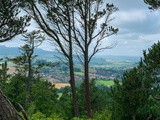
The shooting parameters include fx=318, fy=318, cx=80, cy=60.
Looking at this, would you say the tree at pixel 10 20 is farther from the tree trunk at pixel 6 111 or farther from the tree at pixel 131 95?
the tree trunk at pixel 6 111

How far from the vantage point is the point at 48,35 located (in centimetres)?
2248

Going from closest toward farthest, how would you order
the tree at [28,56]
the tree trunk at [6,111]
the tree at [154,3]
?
the tree trunk at [6,111] → the tree at [154,3] → the tree at [28,56]

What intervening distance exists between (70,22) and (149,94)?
8230 mm

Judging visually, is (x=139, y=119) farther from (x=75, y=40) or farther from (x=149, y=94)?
(x=75, y=40)

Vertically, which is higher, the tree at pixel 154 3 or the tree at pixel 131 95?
the tree at pixel 154 3

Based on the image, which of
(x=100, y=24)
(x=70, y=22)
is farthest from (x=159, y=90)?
(x=70, y=22)

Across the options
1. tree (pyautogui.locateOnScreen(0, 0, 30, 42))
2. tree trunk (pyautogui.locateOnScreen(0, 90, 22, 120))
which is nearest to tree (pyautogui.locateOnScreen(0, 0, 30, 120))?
tree (pyautogui.locateOnScreen(0, 0, 30, 42))

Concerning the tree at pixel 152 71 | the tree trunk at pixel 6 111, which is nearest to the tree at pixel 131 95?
the tree at pixel 152 71

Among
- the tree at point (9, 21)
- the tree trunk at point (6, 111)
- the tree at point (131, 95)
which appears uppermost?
the tree at point (9, 21)

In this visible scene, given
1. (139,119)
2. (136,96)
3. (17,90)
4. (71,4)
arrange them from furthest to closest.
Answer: (17,90), (139,119), (136,96), (71,4)

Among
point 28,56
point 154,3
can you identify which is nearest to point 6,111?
point 154,3

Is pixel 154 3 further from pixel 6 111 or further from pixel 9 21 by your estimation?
pixel 6 111

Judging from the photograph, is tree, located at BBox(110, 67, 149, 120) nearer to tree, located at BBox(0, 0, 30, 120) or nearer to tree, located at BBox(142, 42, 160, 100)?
tree, located at BBox(142, 42, 160, 100)

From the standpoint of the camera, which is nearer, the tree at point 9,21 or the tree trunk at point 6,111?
the tree trunk at point 6,111
